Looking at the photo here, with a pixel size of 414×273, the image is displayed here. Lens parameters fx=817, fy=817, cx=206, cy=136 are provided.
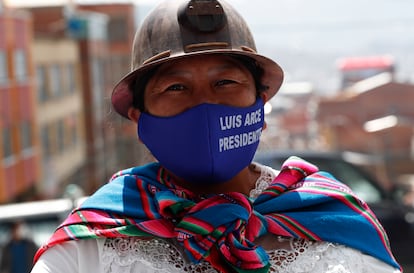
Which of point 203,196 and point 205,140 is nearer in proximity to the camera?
point 205,140

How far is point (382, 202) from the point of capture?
8.25 meters

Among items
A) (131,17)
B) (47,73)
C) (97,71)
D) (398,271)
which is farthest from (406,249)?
(131,17)

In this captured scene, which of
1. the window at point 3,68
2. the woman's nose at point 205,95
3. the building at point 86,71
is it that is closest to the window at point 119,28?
the building at point 86,71

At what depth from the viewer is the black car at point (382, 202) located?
806 centimetres

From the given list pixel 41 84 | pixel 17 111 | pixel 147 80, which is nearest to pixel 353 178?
pixel 147 80

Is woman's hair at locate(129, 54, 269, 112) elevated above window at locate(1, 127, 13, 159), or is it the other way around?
woman's hair at locate(129, 54, 269, 112)

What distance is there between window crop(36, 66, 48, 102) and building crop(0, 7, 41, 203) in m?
1.44

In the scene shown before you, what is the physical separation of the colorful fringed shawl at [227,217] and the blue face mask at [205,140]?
65mm

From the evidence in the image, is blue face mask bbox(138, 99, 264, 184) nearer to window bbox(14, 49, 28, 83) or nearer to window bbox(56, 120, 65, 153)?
window bbox(14, 49, 28, 83)

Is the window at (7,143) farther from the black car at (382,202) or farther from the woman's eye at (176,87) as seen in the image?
the woman's eye at (176,87)

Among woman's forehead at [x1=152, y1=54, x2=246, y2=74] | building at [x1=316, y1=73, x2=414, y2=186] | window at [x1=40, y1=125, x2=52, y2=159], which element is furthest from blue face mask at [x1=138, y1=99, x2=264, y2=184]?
window at [x1=40, y1=125, x2=52, y2=159]

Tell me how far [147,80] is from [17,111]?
116 ft

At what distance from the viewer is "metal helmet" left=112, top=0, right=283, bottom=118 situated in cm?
208

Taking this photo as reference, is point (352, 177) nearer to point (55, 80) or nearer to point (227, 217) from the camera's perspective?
point (227, 217)
